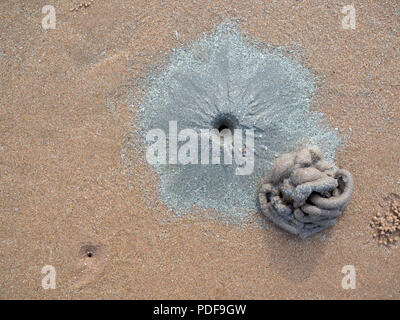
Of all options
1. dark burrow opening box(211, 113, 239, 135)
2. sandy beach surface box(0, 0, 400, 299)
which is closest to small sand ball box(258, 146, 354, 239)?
sandy beach surface box(0, 0, 400, 299)

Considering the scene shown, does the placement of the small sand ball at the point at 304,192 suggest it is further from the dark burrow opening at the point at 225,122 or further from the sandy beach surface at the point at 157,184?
the dark burrow opening at the point at 225,122

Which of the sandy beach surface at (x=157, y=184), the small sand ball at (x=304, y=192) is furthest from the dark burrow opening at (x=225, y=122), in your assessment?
the sandy beach surface at (x=157, y=184)

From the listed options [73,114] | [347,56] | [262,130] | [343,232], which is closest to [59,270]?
[73,114]

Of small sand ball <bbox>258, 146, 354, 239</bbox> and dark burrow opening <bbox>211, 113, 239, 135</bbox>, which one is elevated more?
dark burrow opening <bbox>211, 113, 239, 135</bbox>

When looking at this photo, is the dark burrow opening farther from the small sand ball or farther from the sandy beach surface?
the sandy beach surface

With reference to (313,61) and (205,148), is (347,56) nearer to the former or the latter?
(313,61)

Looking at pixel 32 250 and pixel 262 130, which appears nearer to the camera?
pixel 262 130
